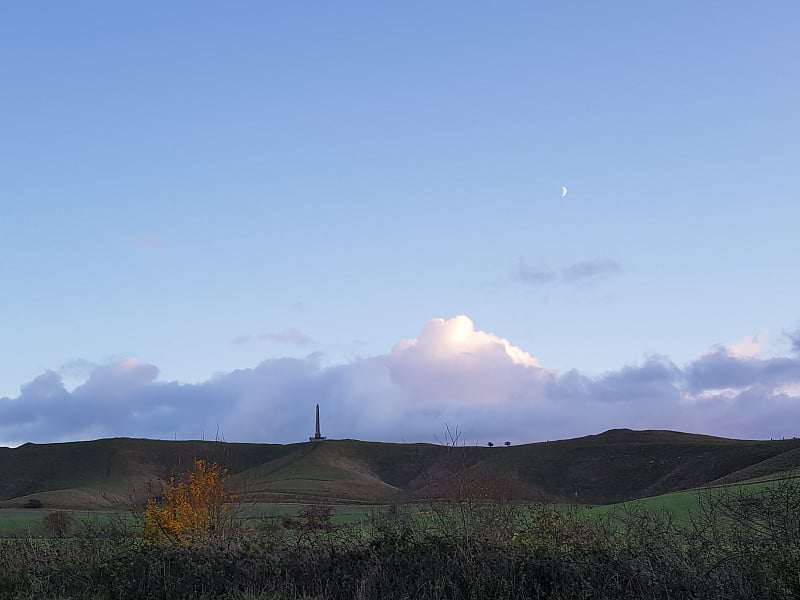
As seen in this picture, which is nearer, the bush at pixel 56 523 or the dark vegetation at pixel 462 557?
the dark vegetation at pixel 462 557

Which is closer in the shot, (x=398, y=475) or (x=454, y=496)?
(x=454, y=496)

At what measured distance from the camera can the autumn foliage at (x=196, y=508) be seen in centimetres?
2586

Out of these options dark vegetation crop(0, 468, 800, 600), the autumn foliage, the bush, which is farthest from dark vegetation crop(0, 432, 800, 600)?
the bush

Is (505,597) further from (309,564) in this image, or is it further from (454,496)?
(454,496)

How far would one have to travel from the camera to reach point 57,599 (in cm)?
1800

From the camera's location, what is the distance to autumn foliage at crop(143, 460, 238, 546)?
2586cm

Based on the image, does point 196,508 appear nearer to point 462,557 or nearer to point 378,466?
point 462,557

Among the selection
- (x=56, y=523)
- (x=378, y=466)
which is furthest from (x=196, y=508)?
(x=378, y=466)

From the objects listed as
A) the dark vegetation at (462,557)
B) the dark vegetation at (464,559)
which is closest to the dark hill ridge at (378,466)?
the dark vegetation at (462,557)

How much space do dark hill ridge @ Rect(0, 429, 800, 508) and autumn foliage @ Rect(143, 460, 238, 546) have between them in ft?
186

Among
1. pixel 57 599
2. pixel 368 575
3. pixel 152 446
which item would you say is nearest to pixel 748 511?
pixel 368 575

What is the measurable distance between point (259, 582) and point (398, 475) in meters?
127

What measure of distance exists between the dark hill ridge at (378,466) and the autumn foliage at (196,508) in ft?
186

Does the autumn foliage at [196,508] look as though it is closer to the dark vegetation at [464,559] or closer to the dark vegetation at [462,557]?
the dark vegetation at [462,557]
